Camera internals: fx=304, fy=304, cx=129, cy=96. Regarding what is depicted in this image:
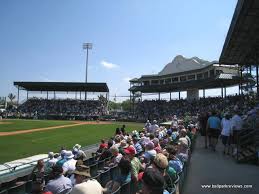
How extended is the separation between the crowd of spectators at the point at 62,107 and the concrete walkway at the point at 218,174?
57449mm

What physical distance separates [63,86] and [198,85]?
31.9 m

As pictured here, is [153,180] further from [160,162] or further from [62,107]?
[62,107]

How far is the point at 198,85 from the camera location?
181 ft

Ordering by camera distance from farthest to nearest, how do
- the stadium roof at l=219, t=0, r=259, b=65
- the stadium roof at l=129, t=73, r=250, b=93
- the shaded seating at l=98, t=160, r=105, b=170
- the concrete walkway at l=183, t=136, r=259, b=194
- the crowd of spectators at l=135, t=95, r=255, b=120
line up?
the crowd of spectators at l=135, t=95, r=255, b=120 < the stadium roof at l=129, t=73, r=250, b=93 < the stadium roof at l=219, t=0, r=259, b=65 < the shaded seating at l=98, t=160, r=105, b=170 < the concrete walkway at l=183, t=136, r=259, b=194

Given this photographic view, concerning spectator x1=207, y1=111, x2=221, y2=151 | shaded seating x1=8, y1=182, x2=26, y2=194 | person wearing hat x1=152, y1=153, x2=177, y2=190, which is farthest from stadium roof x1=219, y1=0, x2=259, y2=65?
shaded seating x1=8, y1=182, x2=26, y2=194

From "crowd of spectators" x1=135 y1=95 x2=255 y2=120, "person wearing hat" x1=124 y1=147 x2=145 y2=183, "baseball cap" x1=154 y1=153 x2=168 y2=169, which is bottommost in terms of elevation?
"person wearing hat" x1=124 y1=147 x2=145 y2=183

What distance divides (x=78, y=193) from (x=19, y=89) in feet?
244

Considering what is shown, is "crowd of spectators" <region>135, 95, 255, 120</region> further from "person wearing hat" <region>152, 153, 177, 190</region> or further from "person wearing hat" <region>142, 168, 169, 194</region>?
"person wearing hat" <region>142, 168, 169, 194</region>

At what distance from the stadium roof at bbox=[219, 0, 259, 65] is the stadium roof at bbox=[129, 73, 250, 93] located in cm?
1601

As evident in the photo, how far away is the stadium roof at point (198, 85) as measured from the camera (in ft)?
144

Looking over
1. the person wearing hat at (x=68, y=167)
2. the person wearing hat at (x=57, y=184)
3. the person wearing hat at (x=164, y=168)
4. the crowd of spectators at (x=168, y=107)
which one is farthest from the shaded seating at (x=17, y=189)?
the crowd of spectators at (x=168, y=107)

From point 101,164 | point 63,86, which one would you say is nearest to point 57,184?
point 101,164

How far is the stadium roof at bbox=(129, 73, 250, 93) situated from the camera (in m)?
43.8

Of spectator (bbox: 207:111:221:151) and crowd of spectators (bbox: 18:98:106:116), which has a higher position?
crowd of spectators (bbox: 18:98:106:116)
